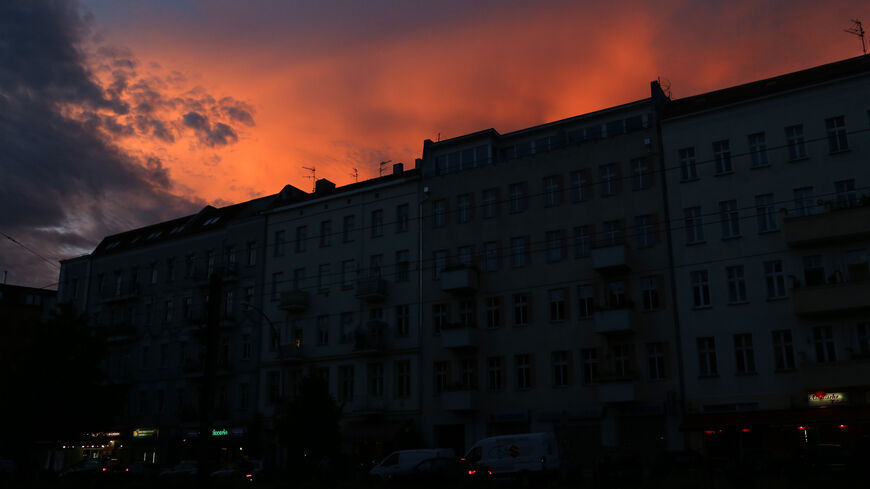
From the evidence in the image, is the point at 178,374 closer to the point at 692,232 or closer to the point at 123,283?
the point at 123,283

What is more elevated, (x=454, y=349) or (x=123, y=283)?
(x=123, y=283)

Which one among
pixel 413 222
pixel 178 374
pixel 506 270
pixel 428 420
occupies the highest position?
pixel 413 222

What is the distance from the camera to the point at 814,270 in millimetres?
39844

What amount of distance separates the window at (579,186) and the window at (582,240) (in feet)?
6.13

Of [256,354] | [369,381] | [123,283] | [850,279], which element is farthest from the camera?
[123,283]

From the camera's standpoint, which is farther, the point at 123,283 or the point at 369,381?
the point at 123,283

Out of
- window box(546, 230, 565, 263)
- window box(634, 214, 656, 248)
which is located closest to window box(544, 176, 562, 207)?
window box(546, 230, 565, 263)

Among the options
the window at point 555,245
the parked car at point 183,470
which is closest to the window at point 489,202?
the window at point 555,245

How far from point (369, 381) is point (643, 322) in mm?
19367

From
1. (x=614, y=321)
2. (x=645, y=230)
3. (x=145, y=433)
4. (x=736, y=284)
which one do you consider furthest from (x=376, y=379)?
(x=736, y=284)

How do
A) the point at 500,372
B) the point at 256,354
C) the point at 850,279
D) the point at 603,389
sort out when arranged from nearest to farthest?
the point at 850,279
the point at 603,389
the point at 500,372
the point at 256,354

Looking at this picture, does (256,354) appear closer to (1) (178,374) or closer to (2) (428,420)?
(1) (178,374)

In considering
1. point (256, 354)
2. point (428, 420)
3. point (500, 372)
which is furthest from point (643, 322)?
point (256, 354)

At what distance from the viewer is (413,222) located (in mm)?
54250
